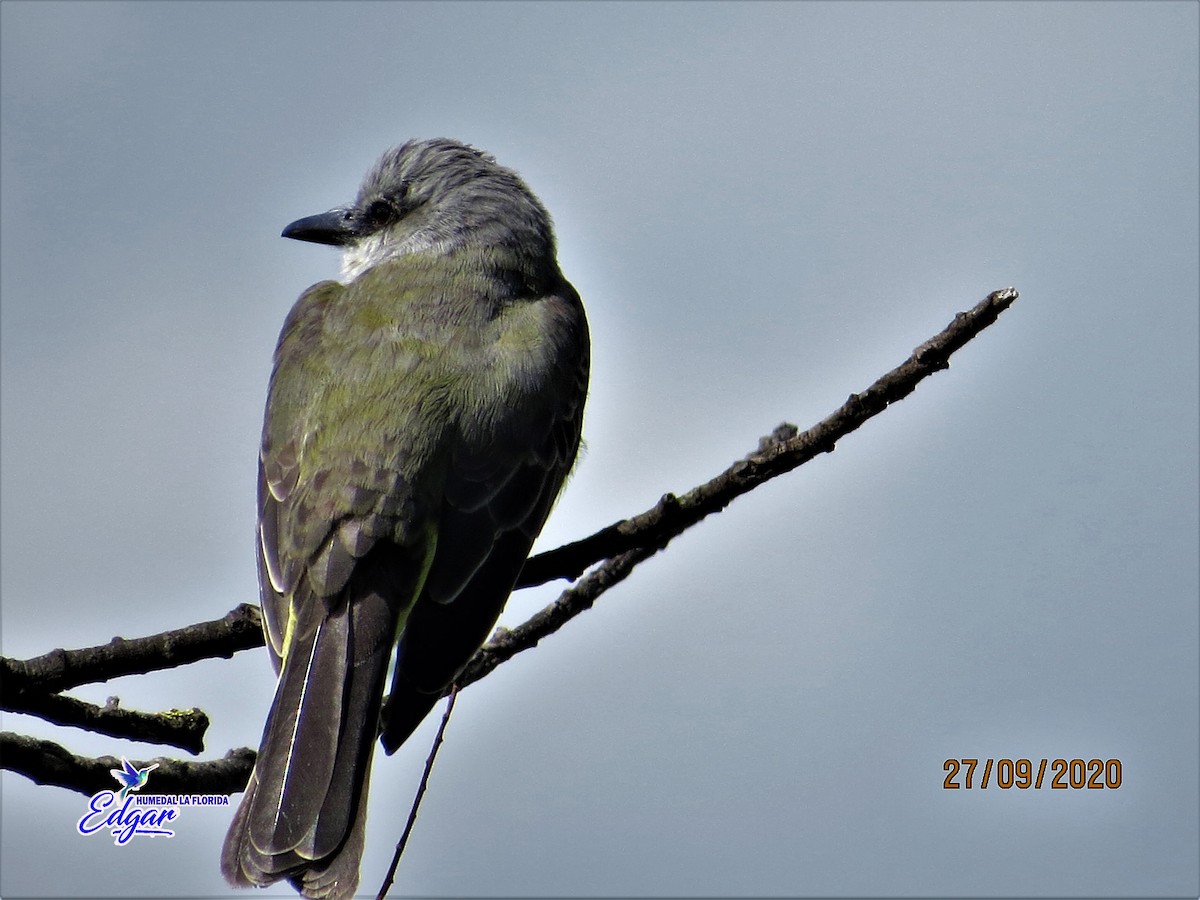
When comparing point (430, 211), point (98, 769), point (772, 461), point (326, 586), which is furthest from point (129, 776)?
point (430, 211)

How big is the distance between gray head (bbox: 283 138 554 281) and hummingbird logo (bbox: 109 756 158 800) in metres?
3.26

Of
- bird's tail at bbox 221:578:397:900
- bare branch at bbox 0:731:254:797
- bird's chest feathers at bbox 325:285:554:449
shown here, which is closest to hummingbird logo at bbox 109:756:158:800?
bare branch at bbox 0:731:254:797

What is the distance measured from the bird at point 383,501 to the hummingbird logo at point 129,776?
1.16 feet

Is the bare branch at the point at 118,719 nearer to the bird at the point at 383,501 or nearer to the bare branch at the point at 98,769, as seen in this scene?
the bare branch at the point at 98,769

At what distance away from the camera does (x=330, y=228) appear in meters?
7.45

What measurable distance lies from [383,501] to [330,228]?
2725 millimetres

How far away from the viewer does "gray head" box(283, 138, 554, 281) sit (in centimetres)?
702

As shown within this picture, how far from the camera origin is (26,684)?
4.01m

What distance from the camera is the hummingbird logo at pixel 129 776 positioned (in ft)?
14.3

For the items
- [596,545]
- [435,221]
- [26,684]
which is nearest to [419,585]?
[596,545]

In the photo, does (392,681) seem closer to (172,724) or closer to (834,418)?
(172,724)

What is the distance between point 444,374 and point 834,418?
1841 millimetres

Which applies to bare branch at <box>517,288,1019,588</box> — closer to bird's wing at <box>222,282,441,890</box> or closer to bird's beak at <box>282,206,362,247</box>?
bird's wing at <box>222,282,441,890</box>

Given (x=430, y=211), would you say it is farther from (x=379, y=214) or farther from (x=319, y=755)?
(x=319, y=755)
